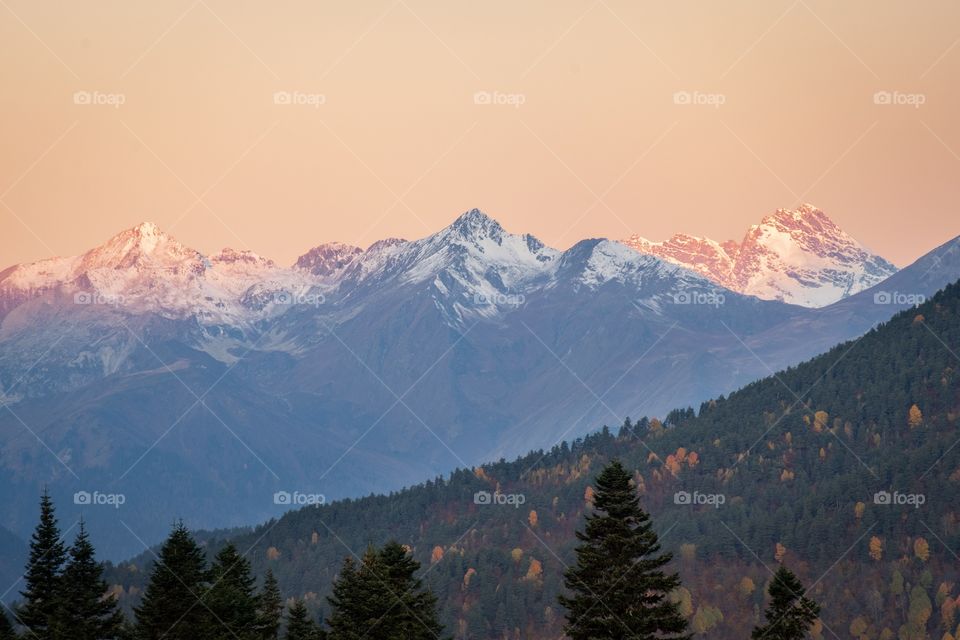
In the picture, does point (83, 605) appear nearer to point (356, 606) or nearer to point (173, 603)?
point (173, 603)

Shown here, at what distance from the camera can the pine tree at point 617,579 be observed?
72.2 metres

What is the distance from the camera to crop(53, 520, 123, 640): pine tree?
93750 millimetres

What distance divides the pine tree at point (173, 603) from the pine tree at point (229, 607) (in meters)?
0.67

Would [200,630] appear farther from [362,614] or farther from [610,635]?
[610,635]

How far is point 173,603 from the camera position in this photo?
309 ft

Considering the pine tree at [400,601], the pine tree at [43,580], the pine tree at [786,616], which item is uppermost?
the pine tree at [43,580]

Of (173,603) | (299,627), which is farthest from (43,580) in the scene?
(299,627)

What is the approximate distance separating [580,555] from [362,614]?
17324 millimetres

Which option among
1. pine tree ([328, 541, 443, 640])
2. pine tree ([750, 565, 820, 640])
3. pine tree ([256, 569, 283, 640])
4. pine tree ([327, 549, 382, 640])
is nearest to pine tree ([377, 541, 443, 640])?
pine tree ([328, 541, 443, 640])

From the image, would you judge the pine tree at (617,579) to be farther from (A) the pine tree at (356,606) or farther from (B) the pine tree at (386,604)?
(A) the pine tree at (356,606)

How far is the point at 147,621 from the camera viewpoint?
3674 inches

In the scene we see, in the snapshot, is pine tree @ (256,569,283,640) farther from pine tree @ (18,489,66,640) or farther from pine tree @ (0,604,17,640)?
pine tree @ (0,604,17,640)

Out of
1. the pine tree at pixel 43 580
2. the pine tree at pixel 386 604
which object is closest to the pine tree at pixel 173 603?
the pine tree at pixel 43 580

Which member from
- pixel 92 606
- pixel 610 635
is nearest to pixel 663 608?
pixel 610 635
